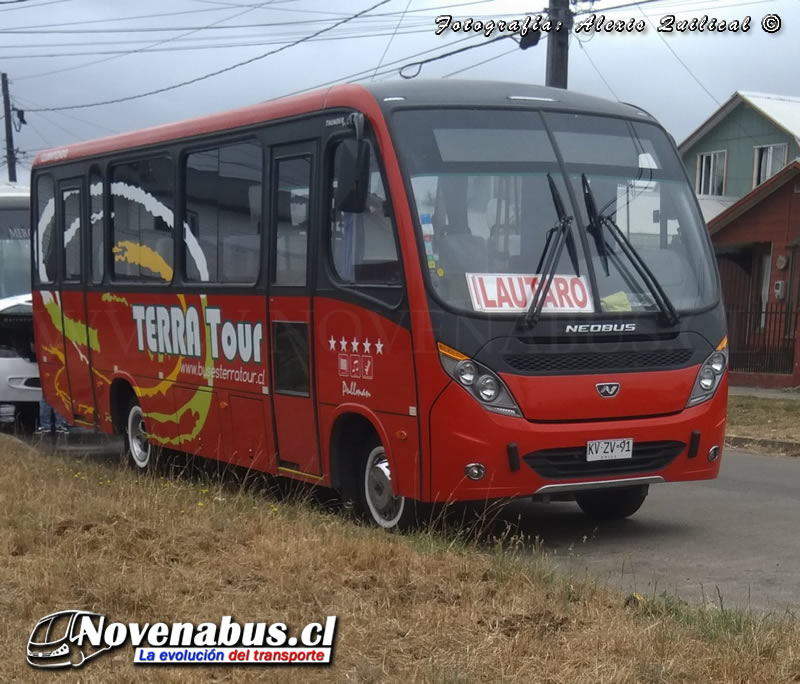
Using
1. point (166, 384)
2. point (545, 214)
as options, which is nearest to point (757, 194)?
point (166, 384)

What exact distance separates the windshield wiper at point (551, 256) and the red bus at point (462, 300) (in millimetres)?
16

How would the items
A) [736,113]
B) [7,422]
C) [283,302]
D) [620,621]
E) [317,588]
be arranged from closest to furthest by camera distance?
[620,621] → [317,588] → [283,302] → [7,422] → [736,113]

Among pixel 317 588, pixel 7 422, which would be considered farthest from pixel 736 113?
pixel 317 588

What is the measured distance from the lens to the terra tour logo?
5195 mm

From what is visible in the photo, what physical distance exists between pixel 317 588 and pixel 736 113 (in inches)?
1541

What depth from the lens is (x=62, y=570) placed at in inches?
252

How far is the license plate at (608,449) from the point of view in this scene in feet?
26.6

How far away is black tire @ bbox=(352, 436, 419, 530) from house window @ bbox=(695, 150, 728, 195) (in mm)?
36737

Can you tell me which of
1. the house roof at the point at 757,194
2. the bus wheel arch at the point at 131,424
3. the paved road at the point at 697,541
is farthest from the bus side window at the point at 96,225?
the house roof at the point at 757,194

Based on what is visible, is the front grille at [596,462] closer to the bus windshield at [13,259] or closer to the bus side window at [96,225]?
the bus side window at [96,225]

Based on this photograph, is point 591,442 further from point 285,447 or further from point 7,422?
point 7,422

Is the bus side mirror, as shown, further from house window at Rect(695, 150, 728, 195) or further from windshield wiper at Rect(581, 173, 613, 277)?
house window at Rect(695, 150, 728, 195)

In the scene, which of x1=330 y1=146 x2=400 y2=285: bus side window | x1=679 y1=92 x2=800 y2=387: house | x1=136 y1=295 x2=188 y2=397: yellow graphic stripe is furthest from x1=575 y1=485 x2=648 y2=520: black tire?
x1=679 y1=92 x2=800 y2=387: house

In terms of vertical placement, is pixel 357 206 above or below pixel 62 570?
above
